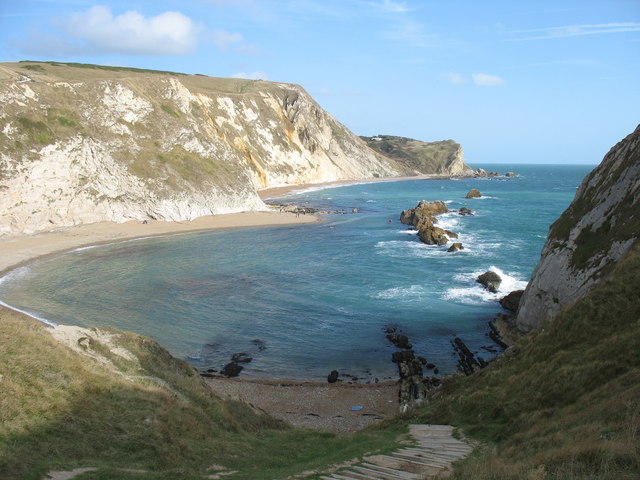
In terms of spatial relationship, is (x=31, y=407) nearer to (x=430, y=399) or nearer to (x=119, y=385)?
(x=119, y=385)

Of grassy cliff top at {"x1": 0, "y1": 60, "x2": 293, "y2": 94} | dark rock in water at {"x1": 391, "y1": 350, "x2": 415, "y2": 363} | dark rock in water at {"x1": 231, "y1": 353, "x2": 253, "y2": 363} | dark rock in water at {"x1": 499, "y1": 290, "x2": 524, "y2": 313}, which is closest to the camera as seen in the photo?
dark rock in water at {"x1": 391, "y1": 350, "x2": 415, "y2": 363}

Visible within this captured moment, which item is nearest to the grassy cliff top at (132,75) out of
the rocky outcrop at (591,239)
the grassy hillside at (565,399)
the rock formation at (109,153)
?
the rock formation at (109,153)

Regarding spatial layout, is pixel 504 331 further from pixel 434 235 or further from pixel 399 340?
pixel 434 235

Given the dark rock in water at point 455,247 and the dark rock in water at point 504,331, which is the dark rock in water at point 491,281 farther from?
the dark rock in water at point 455,247

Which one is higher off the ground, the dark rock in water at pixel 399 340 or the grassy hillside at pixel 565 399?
the grassy hillside at pixel 565 399

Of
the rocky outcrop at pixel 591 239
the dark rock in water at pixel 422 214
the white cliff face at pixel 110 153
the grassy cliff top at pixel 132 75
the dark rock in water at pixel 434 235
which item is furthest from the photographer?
the grassy cliff top at pixel 132 75

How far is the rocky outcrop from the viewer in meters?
22.5

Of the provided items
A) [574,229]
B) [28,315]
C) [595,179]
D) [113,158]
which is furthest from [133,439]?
[113,158]

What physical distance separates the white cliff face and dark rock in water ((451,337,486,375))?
48130 millimetres

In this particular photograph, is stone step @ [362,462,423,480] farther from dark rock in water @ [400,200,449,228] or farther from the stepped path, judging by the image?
dark rock in water @ [400,200,449,228]

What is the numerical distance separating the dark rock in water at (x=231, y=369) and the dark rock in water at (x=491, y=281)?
69.8 ft

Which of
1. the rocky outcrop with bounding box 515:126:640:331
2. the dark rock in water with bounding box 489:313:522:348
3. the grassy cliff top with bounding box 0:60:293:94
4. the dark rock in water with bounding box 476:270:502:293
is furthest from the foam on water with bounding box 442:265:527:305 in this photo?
the grassy cliff top with bounding box 0:60:293:94

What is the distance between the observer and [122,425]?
460 inches

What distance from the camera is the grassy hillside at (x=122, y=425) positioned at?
9.71m
